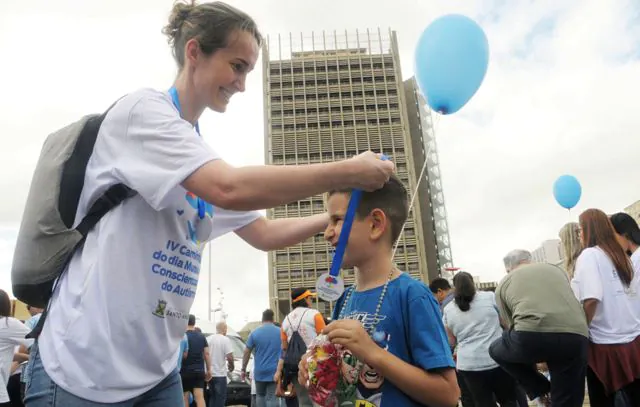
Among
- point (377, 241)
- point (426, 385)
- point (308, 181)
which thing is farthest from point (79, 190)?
point (426, 385)

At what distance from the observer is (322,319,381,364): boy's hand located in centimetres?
147

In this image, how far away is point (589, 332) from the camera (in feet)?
11.7

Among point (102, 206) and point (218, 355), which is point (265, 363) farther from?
point (102, 206)

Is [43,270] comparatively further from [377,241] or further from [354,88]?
[354,88]

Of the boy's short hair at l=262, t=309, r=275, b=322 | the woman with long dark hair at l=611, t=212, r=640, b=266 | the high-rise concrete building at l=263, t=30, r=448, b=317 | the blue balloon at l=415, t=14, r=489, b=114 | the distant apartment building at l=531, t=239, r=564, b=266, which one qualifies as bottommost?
the boy's short hair at l=262, t=309, r=275, b=322

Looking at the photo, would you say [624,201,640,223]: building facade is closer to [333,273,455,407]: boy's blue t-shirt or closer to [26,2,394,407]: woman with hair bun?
[333,273,455,407]: boy's blue t-shirt

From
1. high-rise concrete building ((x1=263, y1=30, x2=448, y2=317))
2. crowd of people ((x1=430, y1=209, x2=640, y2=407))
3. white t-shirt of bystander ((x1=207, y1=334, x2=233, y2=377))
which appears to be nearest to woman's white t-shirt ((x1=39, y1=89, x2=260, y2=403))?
crowd of people ((x1=430, y1=209, x2=640, y2=407))

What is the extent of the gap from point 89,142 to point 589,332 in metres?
3.49

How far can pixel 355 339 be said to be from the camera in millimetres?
1472

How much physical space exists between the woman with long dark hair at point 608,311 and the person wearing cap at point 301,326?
3.04 metres

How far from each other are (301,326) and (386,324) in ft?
15.0

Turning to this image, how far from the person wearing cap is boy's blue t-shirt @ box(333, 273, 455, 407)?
168 inches

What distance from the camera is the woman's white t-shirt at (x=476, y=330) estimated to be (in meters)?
4.83

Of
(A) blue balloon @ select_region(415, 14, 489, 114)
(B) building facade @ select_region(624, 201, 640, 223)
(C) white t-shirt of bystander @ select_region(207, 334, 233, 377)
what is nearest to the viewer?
(A) blue balloon @ select_region(415, 14, 489, 114)
